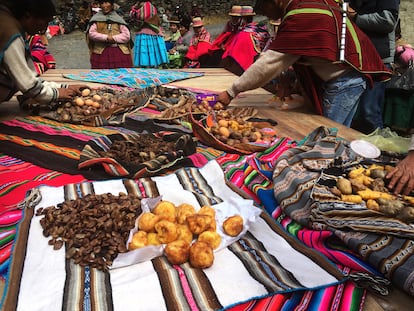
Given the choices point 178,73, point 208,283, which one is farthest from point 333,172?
point 178,73

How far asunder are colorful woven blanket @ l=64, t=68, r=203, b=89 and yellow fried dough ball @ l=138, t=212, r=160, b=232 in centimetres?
318

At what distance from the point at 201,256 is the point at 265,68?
192cm

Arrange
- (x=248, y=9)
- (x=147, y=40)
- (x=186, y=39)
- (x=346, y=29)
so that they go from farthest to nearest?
(x=186, y=39) < (x=147, y=40) < (x=248, y=9) < (x=346, y=29)

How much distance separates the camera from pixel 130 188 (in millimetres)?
1835

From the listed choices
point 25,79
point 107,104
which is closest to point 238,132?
point 107,104

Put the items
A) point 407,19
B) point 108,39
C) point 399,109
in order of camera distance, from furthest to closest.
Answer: point 407,19
point 108,39
point 399,109

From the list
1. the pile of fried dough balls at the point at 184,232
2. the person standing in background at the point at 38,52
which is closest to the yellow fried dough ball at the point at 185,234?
the pile of fried dough balls at the point at 184,232

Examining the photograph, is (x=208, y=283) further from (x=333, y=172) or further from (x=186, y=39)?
(x=186, y=39)

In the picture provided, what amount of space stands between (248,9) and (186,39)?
2.44 metres

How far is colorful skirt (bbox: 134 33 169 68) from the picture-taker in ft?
21.5

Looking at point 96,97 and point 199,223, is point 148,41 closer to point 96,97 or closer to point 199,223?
point 96,97

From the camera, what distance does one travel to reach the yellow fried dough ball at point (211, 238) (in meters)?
1.36

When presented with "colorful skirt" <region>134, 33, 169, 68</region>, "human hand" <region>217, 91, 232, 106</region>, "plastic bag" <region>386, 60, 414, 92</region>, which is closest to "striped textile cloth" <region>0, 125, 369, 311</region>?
"human hand" <region>217, 91, 232, 106</region>

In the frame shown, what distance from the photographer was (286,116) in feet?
10.5
